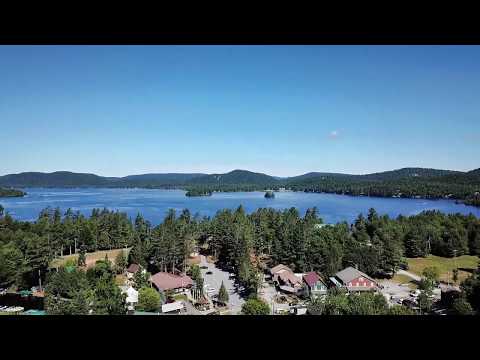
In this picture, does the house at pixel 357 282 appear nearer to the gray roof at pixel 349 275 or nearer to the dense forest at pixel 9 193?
the gray roof at pixel 349 275

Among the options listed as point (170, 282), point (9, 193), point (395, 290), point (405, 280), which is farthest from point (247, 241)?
point (9, 193)

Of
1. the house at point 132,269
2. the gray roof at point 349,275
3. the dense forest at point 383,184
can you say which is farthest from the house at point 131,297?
the dense forest at point 383,184

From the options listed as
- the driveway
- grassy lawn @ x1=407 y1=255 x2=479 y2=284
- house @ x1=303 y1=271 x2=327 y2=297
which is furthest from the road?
grassy lawn @ x1=407 y1=255 x2=479 y2=284

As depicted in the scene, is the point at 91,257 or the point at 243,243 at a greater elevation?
the point at 243,243

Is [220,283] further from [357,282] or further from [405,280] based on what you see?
[405,280]

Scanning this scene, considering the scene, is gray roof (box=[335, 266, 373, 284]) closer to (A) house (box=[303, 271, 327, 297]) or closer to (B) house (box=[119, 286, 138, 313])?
(A) house (box=[303, 271, 327, 297])
